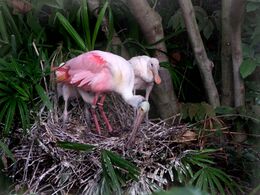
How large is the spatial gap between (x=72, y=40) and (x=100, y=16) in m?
0.21

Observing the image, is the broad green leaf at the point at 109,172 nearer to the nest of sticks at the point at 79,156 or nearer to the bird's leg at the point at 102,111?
the nest of sticks at the point at 79,156

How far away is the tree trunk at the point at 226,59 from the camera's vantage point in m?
2.00

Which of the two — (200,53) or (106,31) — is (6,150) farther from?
(200,53)

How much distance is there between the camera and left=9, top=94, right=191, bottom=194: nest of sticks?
5.62 ft

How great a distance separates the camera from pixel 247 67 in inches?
75.7

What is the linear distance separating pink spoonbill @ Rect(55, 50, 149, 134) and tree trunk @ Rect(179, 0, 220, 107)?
0.31 m

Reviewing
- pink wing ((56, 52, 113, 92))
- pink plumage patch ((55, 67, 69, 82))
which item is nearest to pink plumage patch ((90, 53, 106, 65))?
pink wing ((56, 52, 113, 92))

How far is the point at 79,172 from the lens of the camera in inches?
67.7

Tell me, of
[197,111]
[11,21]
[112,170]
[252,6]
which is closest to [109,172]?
[112,170]

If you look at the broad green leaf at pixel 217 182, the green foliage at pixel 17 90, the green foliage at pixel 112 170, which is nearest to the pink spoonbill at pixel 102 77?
the green foliage at pixel 17 90

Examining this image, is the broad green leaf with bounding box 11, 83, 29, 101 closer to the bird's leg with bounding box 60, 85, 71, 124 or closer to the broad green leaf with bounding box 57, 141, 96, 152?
the bird's leg with bounding box 60, 85, 71, 124

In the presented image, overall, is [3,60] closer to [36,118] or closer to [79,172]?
[36,118]

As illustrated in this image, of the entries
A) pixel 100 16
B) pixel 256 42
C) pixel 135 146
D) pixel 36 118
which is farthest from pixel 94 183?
pixel 256 42

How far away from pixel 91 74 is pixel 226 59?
58 centimetres
